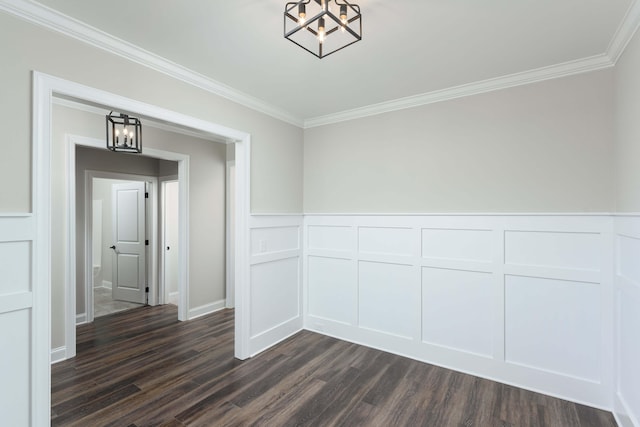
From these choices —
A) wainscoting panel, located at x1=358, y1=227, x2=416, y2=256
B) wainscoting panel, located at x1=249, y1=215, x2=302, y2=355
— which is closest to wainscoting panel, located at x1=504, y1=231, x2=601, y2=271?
wainscoting panel, located at x1=358, y1=227, x2=416, y2=256

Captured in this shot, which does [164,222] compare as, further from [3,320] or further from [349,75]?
[349,75]

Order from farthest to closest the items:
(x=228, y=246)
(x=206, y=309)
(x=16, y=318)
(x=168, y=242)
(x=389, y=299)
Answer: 1. (x=168, y=242)
2. (x=228, y=246)
3. (x=206, y=309)
4. (x=389, y=299)
5. (x=16, y=318)

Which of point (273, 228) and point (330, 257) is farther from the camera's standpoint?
point (330, 257)

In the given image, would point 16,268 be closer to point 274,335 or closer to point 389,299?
point 274,335

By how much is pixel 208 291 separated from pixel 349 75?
3653 mm

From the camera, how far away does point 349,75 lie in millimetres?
2674

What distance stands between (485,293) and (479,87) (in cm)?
189

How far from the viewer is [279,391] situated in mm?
2566

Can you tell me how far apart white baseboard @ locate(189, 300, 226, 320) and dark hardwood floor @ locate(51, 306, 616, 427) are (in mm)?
815

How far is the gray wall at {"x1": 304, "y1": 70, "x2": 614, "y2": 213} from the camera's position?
242 centimetres

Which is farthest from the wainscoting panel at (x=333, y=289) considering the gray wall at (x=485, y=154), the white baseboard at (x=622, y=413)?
the white baseboard at (x=622, y=413)

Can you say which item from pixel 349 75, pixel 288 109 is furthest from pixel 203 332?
pixel 349 75

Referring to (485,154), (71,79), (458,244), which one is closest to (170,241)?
(71,79)

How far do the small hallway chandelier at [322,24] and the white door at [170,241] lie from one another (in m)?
3.88
